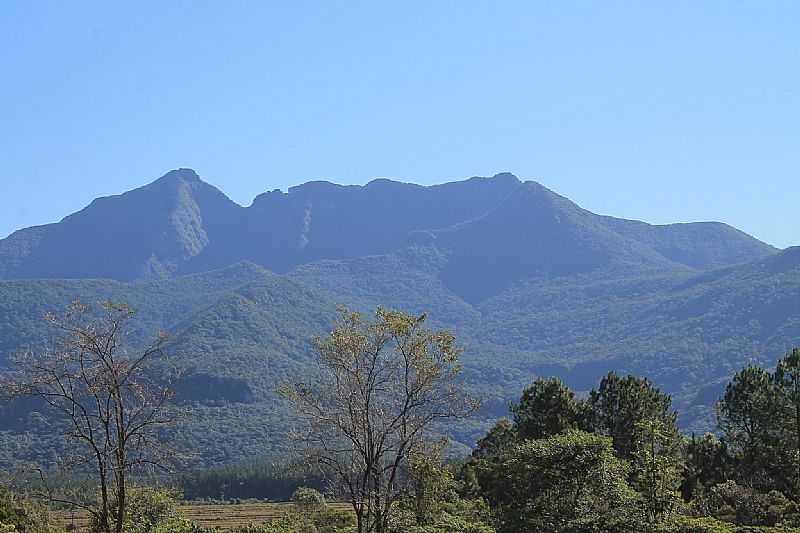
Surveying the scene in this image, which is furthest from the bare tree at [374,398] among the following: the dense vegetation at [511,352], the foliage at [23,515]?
the dense vegetation at [511,352]

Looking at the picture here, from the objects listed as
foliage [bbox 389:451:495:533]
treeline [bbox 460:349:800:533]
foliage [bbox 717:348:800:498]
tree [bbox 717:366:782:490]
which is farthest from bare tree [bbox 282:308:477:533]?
tree [bbox 717:366:782:490]

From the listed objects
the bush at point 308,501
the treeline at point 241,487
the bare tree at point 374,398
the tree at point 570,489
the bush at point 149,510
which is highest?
the bare tree at point 374,398

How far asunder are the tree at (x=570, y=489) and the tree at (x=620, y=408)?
1471 centimetres

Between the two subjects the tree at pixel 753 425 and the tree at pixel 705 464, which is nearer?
the tree at pixel 753 425

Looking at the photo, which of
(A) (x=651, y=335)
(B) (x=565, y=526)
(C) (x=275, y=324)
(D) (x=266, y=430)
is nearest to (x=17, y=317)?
(C) (x=275, y=324)

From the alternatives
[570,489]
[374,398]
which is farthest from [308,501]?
[570,489]

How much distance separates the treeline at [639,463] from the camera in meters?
25.2

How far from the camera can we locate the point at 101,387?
22.6 meters

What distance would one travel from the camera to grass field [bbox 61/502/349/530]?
67.8 meters

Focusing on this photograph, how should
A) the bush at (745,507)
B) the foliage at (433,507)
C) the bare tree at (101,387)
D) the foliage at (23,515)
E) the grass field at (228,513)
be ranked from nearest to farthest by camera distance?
the bare tree at (101,387) → the foliage at (433,507) → the bush at (745,507) → the foliage at (23,515) → the grass field at (228,513)

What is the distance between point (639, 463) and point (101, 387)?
16211 mm

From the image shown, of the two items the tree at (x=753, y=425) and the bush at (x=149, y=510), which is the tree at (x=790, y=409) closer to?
the tree at (x=753, y=425)

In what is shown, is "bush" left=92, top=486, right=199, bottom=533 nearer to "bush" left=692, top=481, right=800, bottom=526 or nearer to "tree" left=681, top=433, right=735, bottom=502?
"bush" left=692, top=481, right=800, bottom=526

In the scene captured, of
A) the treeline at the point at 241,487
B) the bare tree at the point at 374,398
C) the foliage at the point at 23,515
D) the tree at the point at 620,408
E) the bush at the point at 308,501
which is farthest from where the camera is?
the treeline at the point at 241,487
